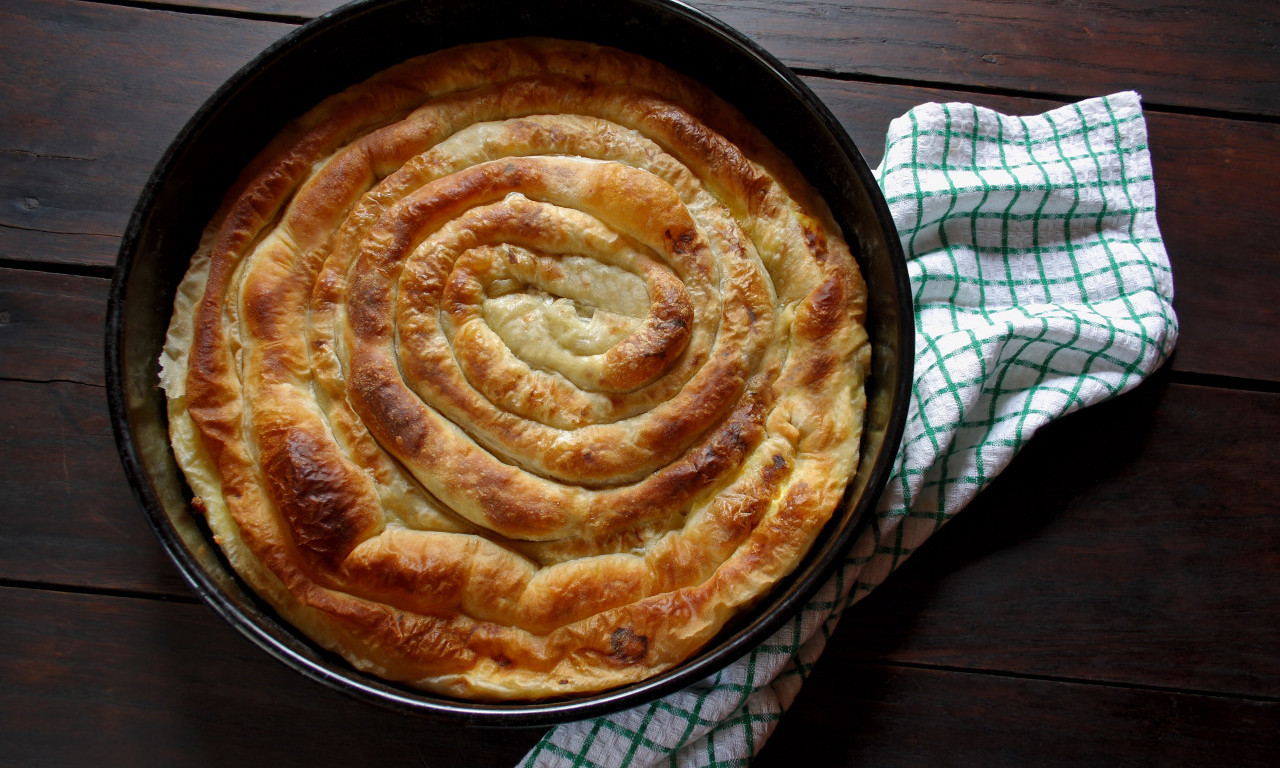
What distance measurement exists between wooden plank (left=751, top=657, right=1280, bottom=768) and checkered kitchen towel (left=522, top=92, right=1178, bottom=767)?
240mm

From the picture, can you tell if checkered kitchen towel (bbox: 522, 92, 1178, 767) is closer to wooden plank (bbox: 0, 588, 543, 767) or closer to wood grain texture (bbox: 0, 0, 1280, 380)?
wood grain texture (bbox: 0, 0, 1280, 380)

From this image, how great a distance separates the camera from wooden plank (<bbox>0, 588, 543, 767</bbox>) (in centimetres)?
252

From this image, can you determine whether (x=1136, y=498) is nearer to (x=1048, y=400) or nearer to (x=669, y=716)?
(x=1048, y=400)

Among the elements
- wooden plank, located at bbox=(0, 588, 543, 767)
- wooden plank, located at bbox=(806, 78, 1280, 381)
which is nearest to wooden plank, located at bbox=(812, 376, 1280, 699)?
wooden plank, located at bbox=(806, 78, 1280, 381)

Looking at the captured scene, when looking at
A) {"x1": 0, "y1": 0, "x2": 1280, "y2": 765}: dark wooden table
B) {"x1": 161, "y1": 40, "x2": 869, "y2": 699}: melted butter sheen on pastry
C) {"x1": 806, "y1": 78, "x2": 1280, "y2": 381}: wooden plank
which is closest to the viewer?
{"x1": 161, "y1": 40, "x2": 869, "y2": 699}: melted butter sheen on pastry

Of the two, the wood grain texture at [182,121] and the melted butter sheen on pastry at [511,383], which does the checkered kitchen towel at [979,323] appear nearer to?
the wood grain texture at [182,121]

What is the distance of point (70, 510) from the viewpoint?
8.47ft

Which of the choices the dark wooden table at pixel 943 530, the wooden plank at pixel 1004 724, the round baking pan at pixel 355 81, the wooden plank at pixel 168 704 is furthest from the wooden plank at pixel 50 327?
the wooden plank at pixel 1004 724

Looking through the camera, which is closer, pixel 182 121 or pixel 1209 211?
pixel 182 121

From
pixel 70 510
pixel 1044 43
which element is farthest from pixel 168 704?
pixel 1044 43

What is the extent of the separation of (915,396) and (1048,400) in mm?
453

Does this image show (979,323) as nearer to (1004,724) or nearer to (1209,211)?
(1209,211)

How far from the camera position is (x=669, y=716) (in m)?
2.40

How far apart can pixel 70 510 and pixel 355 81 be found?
1.62m
